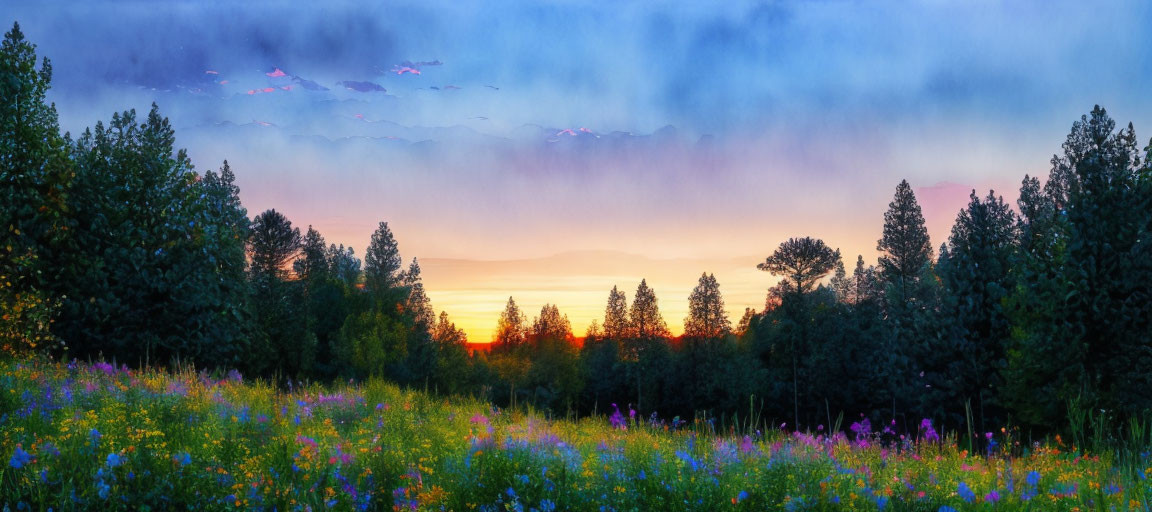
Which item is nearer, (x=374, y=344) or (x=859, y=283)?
(x=374, y=344)

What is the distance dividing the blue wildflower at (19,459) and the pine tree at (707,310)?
Result: 53463 millimetres

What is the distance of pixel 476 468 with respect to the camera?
20.7ft

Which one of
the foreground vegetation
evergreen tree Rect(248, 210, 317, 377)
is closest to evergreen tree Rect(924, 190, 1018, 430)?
the foreground vegetation

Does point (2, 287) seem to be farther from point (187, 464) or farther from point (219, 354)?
point (187, 464)

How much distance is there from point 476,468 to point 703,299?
52273mm

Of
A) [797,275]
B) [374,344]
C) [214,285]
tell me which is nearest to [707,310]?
[797,275]

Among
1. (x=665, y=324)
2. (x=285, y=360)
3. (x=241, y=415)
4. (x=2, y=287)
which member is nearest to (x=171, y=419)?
(x=241, y=415)

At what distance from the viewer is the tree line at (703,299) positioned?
19.3 metres

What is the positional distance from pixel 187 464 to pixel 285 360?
4035 centimetres

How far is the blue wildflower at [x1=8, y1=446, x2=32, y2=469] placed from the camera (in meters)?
5.85

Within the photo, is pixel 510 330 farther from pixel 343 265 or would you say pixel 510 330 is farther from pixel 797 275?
pixel 797 275

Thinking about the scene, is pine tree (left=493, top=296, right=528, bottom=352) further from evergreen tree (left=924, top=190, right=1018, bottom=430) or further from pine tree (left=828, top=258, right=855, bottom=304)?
evergreen tree (left=924, top=190, right=1018, bottom=430)

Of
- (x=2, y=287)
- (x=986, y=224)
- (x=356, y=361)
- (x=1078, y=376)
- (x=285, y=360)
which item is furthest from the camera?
(x=356, y=361)

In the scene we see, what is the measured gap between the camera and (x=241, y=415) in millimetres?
8359
